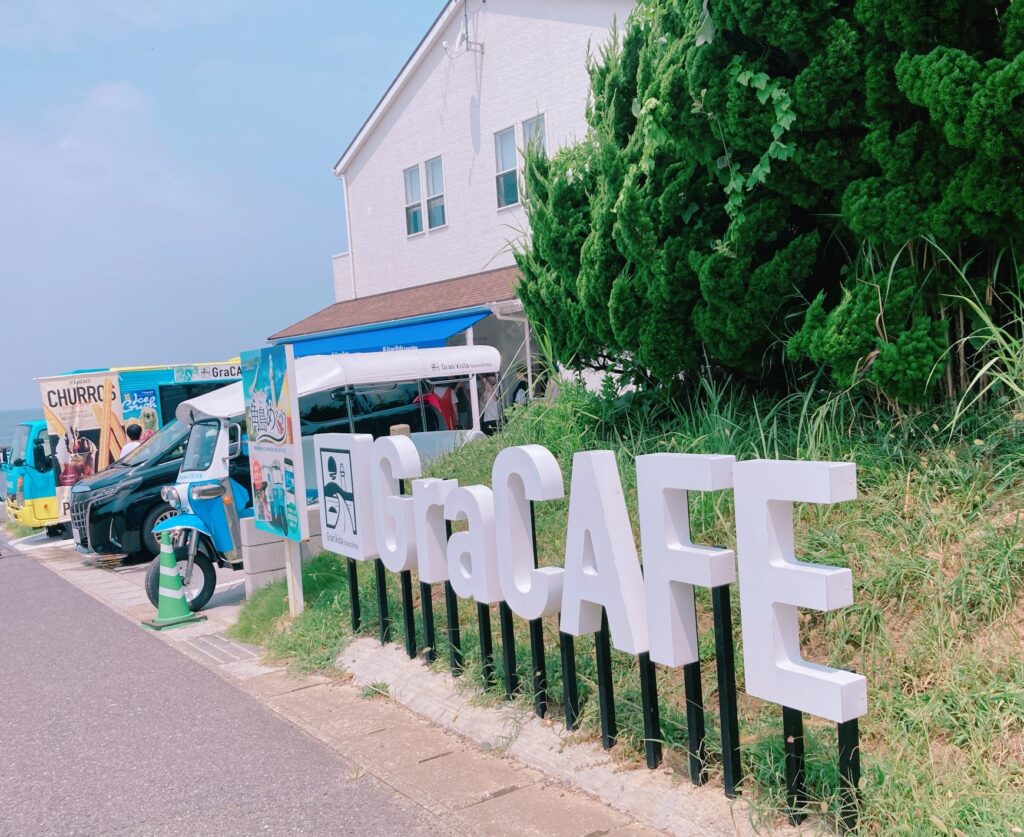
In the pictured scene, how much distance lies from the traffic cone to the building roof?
701 cm

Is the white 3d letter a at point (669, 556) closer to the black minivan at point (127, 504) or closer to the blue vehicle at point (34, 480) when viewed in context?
the black minivan at point (127, 504)

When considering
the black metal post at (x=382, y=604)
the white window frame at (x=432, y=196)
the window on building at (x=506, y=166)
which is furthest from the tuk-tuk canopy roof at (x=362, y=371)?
the white window frame at (x=432, y=196)

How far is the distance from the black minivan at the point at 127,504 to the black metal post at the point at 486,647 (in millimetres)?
8218

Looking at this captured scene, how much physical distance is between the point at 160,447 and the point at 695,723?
34.9 ft

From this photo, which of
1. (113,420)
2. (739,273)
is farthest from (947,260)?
(113,420)

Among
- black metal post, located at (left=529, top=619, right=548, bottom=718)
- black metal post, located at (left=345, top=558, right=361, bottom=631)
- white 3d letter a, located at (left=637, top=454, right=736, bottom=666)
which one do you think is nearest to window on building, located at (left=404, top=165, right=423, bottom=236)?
black metal post, located at (left=345, top=558, right=361, bottom=631)

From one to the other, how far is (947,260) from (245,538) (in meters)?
6.42

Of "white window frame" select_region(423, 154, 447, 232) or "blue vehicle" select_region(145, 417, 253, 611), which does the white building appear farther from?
"blue vehicle" select_region(145, 417, 253, 611)

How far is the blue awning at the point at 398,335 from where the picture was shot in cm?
1522

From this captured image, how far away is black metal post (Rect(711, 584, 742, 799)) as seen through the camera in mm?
3951

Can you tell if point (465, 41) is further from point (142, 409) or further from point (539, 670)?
point (539, 670)

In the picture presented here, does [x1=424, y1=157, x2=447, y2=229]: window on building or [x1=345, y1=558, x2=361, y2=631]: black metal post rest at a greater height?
[x1=424, y1=157, x2=447, y2=229]: window on building

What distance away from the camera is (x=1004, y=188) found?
479cm

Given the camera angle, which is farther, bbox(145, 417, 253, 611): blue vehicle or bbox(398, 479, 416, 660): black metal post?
bbox(145, 417, 253, 611): blue vehicle
